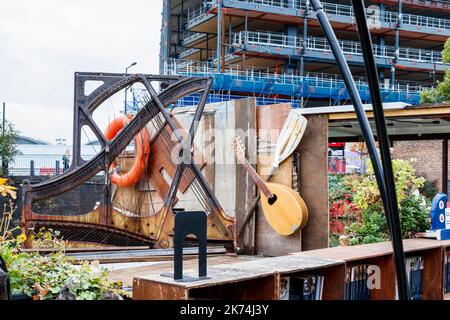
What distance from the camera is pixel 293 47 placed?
38.1m

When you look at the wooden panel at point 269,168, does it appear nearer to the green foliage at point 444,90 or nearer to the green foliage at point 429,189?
the green foliage at point 429,189

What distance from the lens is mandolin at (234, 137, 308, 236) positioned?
29.1 ft

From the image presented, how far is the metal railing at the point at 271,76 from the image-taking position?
124 ft

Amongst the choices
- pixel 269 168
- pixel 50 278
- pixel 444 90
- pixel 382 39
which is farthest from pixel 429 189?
pixel 382 39

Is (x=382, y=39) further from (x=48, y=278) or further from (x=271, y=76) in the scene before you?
(x=48, y=278)

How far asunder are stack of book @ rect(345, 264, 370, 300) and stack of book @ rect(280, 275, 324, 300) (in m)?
0.50

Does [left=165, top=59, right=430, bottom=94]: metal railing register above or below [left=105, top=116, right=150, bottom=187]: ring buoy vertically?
above

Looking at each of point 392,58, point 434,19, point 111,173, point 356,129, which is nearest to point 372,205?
point 356,129

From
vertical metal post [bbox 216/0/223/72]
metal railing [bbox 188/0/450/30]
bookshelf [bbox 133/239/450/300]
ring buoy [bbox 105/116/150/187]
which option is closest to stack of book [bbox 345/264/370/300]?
bookshelf [bbox 133/239/450/300]

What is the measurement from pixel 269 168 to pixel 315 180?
79 cm

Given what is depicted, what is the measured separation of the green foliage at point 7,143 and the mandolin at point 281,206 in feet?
49.4

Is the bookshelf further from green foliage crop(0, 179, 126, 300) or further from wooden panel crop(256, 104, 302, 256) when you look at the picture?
wooden panel crop(256, 104, 302, 256)
